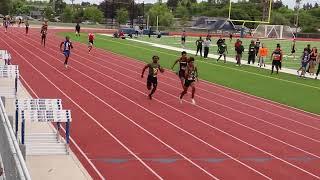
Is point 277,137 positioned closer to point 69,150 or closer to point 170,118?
point 170,118

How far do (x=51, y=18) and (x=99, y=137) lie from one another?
111906 mm

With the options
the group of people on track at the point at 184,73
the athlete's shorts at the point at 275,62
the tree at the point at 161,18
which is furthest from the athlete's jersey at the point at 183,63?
the tree at the point at 161,18

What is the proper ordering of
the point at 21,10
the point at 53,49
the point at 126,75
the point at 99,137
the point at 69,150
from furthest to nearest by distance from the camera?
the point at 21,10 → the point at 53,49 → the point at 126,75 → the point at 99,137 → the point at 69,150

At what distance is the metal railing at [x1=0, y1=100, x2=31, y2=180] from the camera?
18.0ft

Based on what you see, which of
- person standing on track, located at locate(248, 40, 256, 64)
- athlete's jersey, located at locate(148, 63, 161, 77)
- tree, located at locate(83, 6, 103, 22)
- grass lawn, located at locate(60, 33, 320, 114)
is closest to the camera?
athlete's jersey, located at locate(148, 63, 161, 77)

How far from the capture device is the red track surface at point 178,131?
11117mm

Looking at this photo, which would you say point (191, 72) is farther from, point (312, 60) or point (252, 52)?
point (252, 52)

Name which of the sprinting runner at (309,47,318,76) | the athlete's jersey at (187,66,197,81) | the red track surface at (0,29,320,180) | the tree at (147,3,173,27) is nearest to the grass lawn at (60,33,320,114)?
the red track surface at (0,29,320,180)

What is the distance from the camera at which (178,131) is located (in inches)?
564

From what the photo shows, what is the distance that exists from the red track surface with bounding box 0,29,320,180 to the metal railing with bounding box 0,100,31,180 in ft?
8.86

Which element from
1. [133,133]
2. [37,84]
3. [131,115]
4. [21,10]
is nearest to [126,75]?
[37,84]

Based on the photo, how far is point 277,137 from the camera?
569 inches

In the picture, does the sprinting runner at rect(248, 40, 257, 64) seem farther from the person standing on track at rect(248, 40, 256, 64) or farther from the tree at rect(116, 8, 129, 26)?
the tree at rect(116, 8, 129, 26)

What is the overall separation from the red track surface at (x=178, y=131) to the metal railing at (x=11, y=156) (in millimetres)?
2701
